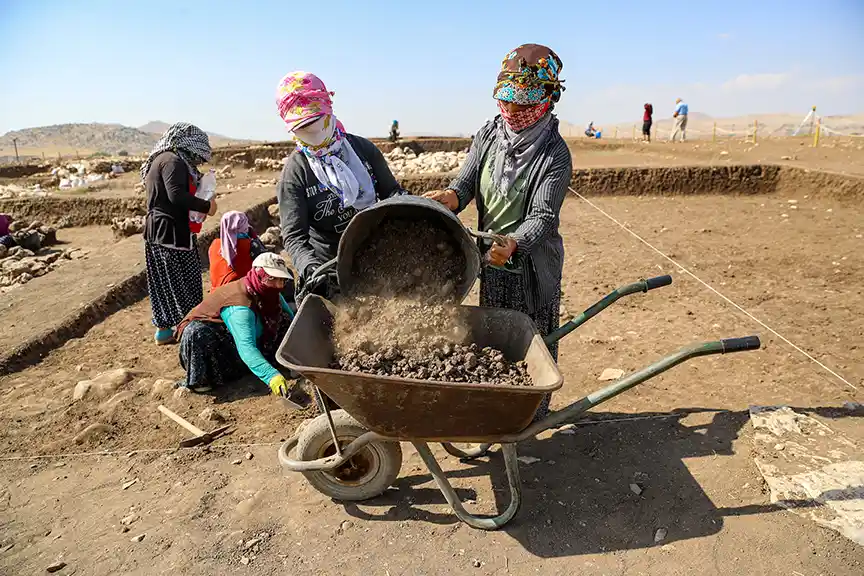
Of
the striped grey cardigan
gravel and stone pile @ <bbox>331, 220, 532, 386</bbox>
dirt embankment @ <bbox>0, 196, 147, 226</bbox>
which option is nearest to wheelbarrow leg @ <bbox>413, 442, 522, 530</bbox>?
gravel and stone pile @ <bbox>331, 220, 532, 386</bbox>

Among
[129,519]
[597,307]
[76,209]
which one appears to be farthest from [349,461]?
[76,209]

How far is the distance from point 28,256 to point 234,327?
7278 mm

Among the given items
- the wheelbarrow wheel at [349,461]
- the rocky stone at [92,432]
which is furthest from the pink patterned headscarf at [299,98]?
the rocky stone at [92,432]

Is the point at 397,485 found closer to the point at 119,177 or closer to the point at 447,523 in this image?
the point at 447,523

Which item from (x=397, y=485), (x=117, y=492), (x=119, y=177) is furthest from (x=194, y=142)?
(x=119, y=177)

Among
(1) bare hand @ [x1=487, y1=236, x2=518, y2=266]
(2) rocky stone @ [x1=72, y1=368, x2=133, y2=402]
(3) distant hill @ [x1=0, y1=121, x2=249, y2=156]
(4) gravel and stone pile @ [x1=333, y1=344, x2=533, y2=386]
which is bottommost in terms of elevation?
(2) rocky stone @ [x1=72, y1=368, x2=133, y2=402]

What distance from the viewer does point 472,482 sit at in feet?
10.5

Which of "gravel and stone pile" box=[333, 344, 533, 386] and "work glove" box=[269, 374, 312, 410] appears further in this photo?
"work glove" box=[269, 374, 312, 410]

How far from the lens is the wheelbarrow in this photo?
2.28m

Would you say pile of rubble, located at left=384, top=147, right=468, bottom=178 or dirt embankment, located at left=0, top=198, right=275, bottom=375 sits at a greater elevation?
pile of rubble, located at left=384, top=147, right=468, bottom=178

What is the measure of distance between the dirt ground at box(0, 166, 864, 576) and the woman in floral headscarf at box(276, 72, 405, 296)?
127 centimetres

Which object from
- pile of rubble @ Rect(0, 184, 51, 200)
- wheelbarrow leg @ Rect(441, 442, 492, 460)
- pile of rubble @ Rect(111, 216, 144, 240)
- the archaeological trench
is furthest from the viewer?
pile of rubble @ Rect(0, 184, 51, 200)

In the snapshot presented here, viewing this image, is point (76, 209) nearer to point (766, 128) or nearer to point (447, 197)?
point (447, 197)

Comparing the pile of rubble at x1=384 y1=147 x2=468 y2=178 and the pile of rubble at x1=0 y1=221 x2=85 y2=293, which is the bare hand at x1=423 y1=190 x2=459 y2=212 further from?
the pile of rubble at x1=384 y1=147 x2=468 y2=178
